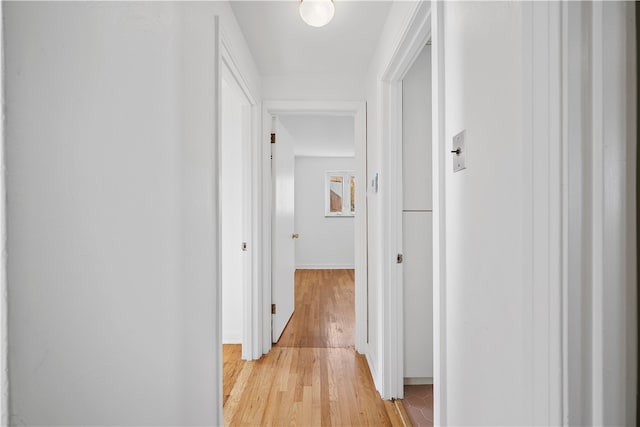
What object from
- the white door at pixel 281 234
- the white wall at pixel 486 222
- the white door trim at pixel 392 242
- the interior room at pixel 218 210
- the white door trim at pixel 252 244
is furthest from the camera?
the white door at pixel 281 234

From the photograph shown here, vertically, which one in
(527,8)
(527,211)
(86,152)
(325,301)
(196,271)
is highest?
(527,8)

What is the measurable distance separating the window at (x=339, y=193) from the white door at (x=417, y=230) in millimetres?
4642

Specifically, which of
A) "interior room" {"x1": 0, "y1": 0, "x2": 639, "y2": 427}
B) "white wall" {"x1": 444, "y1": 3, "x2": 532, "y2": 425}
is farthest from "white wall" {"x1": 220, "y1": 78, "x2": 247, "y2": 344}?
"white wall" {"x1": 444, "y1": 3, "x2": 532, "y2": 425}

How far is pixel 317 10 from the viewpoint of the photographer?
5.22 ft

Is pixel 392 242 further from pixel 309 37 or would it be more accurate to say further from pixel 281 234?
pixel 309 37

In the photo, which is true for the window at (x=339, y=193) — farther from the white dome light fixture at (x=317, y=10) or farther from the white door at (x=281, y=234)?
the white dome light fixture at (x=317, y=10)

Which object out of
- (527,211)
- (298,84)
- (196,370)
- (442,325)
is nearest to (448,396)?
(442,325)

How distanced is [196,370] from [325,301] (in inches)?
123

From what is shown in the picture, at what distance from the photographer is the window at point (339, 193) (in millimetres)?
6797

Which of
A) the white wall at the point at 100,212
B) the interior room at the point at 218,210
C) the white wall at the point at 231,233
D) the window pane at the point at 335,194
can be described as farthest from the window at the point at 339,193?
the white wall at the point at 100,212

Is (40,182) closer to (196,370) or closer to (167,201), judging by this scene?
(167,201)

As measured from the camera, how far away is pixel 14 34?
0.54 meters

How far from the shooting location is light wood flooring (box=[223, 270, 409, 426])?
6.01ft

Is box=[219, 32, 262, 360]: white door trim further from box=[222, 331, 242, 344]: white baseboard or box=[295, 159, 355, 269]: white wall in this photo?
box=[295, 159, 355, 269]: white wall
